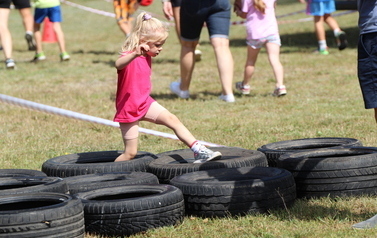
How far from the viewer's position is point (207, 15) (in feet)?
28.9

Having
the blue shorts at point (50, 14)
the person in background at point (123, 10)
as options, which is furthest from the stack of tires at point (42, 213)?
the person in background at point (123, 10)

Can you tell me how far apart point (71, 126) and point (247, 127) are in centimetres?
216

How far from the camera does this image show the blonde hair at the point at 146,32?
5.20 m

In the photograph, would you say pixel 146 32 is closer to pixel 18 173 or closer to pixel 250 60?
pixel 18 173

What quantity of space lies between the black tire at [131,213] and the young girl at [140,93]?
108cm

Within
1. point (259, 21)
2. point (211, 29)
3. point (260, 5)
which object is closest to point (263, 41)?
point (259, 21)

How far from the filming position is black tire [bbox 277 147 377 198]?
14.9 feet

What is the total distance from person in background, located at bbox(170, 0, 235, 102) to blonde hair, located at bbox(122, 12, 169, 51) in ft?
11.7

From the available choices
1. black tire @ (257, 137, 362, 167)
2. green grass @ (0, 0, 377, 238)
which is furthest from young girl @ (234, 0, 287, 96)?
black tire @ (257, 137, 362, 167)

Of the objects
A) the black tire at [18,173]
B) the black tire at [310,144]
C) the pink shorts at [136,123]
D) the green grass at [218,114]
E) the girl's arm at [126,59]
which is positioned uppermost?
the girl's arm at [126,59]

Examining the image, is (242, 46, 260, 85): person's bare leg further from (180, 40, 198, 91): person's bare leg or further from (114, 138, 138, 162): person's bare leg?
(114, 138, 138, 162): person's bare leg

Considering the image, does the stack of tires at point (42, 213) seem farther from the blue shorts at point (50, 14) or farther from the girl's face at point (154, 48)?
the blue shorts at point (50, 14)

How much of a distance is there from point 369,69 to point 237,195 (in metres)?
1.17

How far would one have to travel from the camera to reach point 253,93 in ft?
33.2
